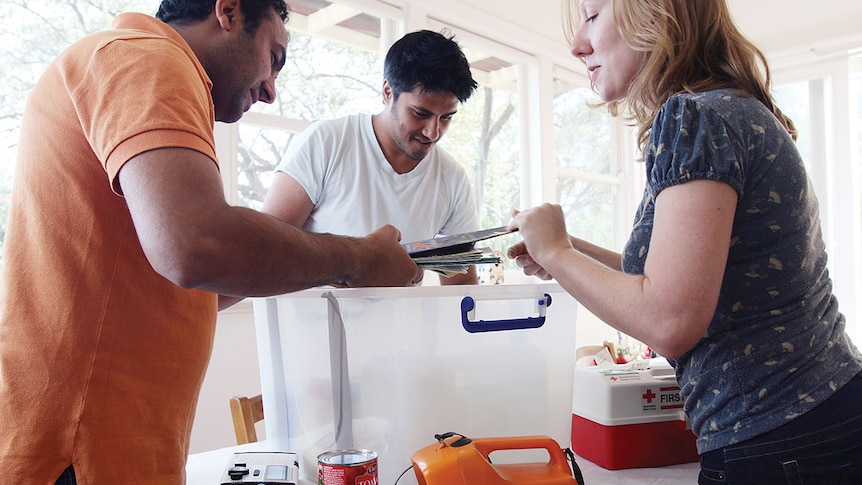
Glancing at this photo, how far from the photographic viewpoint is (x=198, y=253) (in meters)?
0.60

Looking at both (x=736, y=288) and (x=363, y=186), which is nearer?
(x=736, y=288)

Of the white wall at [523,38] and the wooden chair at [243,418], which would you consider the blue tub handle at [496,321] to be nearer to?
the wooden chair at [243,418]

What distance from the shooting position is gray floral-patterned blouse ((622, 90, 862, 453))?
29.3 inches

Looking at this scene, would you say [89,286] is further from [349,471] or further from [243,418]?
[243,418]

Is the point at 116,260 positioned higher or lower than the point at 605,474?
higher

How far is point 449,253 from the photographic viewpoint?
992 millimetres

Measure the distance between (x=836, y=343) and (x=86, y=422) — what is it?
0.84 metres

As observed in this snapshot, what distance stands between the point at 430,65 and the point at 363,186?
34cm

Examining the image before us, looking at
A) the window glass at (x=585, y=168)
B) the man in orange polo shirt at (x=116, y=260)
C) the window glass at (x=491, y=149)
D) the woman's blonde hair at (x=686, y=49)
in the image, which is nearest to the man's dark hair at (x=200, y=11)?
the man in orange polo shirt at (x=116, y=260)

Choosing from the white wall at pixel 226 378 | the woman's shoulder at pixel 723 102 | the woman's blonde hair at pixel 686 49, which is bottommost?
the white wall at pixel 226 378

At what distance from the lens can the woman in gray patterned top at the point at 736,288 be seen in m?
0.70

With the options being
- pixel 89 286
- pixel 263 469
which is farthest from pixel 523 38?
pixel 89 286

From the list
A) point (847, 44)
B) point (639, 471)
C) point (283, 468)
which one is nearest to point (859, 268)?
point (847, 44)

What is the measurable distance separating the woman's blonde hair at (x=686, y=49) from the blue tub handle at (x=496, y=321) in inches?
12.3
